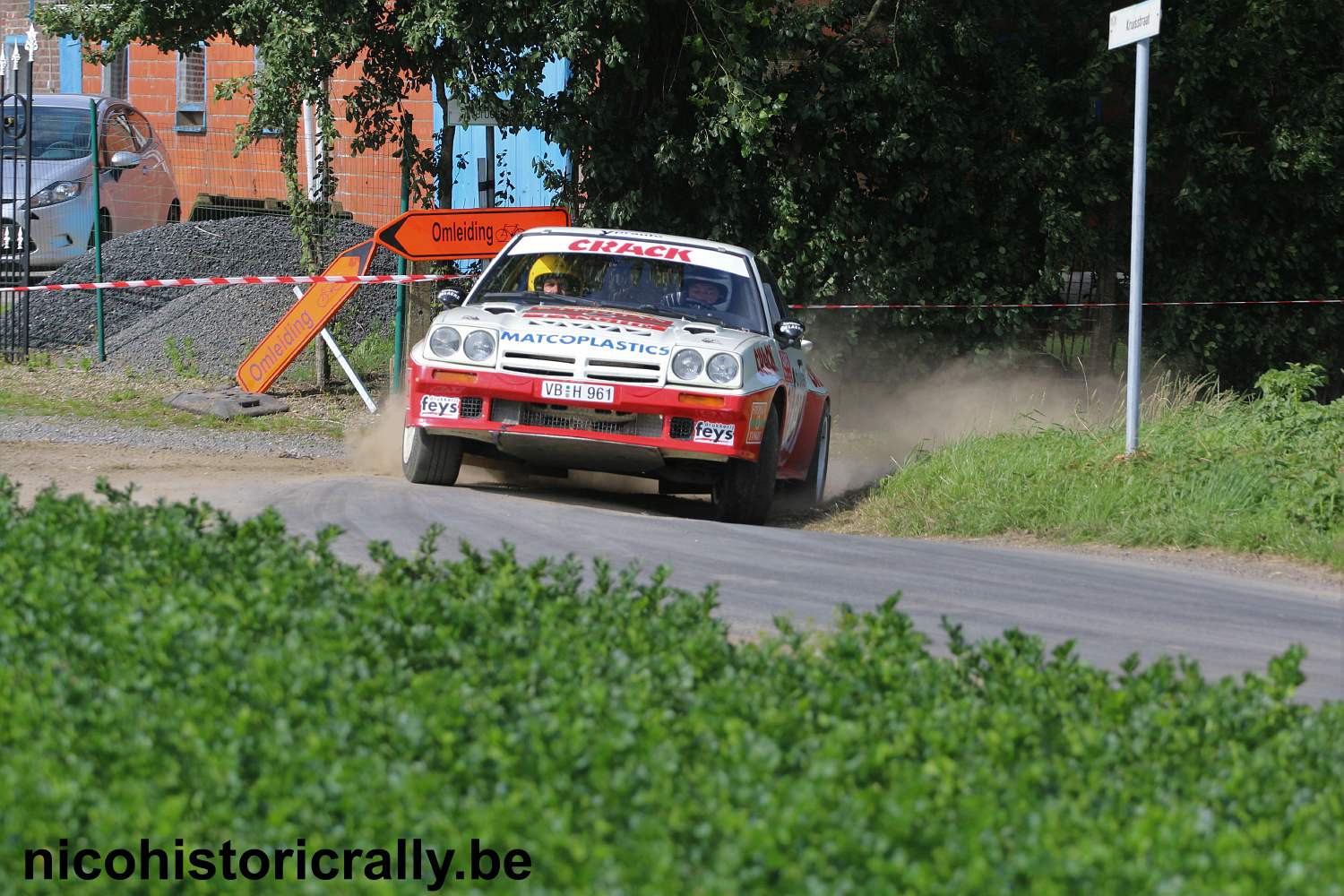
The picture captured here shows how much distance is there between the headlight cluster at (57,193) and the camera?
1934cm

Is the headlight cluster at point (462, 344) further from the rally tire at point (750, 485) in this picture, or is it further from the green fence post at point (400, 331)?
the green fence post at point (400, 331)

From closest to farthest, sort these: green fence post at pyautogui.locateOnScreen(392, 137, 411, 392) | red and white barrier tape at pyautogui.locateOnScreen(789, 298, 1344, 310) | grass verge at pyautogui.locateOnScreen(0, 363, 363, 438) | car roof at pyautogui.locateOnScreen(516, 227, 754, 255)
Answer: car roof at pyautogui.locateOnScreen(516, 227, 754, 255)
grass verge at pyautogui.locateOnScreen(0, 363, 363, 438)
green fence post at pyautogui.locateOnScreen(392, 137, 411, 392)
red and white barrier tape at pyautogui.locateOnScreen(789, 298, 1344, 310)

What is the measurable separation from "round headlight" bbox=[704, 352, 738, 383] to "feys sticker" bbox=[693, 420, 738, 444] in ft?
0.82

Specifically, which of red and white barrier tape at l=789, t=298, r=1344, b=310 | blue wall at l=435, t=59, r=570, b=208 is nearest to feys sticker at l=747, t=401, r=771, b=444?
red and white barrier tape at l=789, t=298, r=1344, b=310

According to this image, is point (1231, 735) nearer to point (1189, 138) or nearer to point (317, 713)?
point (317, 713)

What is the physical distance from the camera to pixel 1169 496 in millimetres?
10430

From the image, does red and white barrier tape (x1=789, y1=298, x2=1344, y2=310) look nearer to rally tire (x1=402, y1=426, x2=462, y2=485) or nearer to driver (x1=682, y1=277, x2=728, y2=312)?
driver (x1=682, y1=277, x2=728, y2=312)

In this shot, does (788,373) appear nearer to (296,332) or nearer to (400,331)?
(400,331)

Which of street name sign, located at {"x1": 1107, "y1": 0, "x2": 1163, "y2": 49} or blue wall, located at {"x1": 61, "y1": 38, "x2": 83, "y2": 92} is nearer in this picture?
street name sign, located at {"x1": 1107, "y1": 0, "x2": 1163, "y2": 49}

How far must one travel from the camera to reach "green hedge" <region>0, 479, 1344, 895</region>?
12.4ft

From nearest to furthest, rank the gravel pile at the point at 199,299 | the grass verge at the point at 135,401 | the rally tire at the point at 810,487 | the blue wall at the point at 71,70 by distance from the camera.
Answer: the rally tire at the point at 810,487, the grass verge at the point at 135,401, the gravel pile at the point at 199,299, the blue wall at the point at 71,70

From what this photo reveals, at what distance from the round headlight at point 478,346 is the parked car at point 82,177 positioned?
10463 mm

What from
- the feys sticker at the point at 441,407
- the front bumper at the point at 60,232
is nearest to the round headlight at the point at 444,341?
the feys sticker at the point at 441,407

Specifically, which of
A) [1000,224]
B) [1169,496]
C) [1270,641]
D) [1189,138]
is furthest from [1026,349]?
[1270,641]
